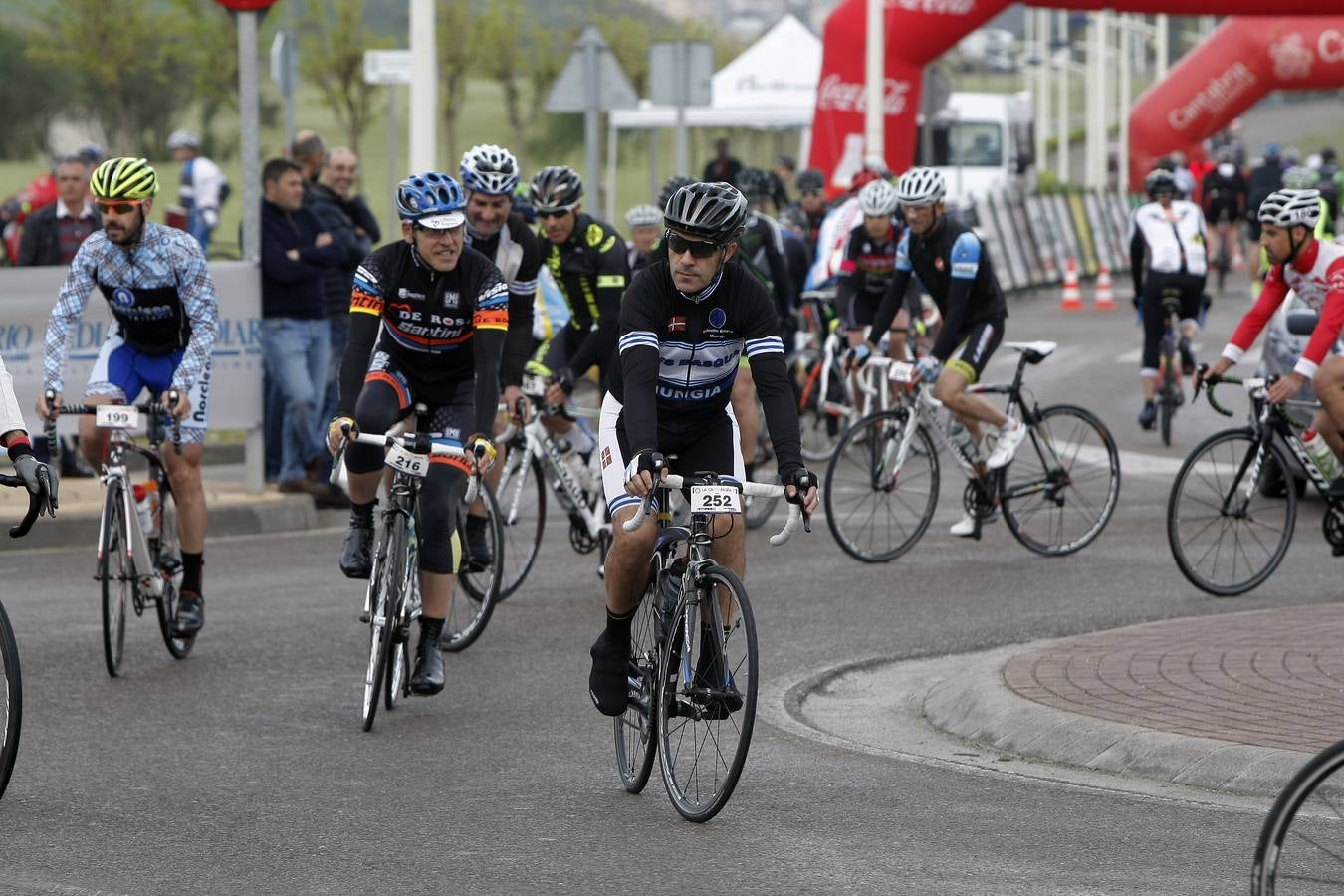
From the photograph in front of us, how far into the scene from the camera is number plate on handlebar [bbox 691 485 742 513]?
21.0 ft

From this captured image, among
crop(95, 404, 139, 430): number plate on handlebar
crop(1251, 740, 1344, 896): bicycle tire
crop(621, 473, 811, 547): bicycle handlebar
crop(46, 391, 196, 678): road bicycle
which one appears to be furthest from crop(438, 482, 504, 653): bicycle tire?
crop(1251, 740, 1344, 896): bicycle tire

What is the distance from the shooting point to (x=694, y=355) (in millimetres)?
6930

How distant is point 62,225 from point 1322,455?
336 inches

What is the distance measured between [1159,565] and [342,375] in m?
5.33

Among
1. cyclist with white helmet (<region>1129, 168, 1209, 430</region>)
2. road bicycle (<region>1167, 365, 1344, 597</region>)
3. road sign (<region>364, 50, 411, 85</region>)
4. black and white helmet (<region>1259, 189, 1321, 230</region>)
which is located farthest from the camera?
road sign (<region>364, 50, 411, 85</region>)

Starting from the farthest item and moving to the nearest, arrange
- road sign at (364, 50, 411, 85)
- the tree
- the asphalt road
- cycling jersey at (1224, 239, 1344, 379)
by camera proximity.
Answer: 1. the tree
2. road sign at (364, 50, 411, 85)
3. cycling jersey at (1224, 239, 1344, 379)
4. the asphalt road

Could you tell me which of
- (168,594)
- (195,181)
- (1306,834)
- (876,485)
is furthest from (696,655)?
(195,181)

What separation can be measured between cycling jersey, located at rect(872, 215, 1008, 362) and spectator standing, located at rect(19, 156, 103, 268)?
5.83 m

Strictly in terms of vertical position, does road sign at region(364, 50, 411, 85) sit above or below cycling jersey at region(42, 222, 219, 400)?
above

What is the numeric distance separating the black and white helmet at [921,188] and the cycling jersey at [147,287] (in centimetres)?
418

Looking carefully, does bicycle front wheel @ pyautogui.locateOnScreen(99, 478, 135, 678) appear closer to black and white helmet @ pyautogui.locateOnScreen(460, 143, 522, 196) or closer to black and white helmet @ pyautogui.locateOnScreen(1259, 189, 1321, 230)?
black and white helmet @ pyautogui.locateOnScreen(460, 143, 522, 196)

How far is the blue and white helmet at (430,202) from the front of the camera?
8.19 m

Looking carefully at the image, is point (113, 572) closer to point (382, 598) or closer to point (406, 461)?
point (382, 598)

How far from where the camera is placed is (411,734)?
7.91 m
